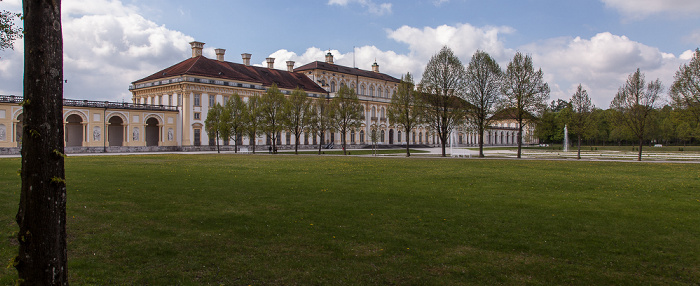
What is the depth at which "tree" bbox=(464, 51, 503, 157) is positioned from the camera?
45.8 metres

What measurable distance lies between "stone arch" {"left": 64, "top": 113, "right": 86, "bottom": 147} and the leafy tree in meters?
19.3

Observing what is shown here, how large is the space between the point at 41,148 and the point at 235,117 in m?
55.1

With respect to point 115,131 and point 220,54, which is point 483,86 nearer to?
point 220,54

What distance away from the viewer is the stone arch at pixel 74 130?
59.3 meters

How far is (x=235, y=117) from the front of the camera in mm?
57875

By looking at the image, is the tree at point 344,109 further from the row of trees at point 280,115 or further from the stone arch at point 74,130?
the stone arch at point 74,130

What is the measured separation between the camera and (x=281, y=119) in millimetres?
53750

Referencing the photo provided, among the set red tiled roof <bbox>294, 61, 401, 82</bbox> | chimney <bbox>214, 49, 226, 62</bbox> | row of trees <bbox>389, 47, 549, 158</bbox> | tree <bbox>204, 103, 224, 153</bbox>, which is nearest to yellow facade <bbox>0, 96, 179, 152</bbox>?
tree <bbox>204, 103, 224, 153</bbox>

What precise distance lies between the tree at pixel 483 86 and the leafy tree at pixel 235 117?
2733 centimetres

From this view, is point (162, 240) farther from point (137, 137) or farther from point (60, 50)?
point (137, 137)

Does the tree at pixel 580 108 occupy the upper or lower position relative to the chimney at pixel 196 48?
lower

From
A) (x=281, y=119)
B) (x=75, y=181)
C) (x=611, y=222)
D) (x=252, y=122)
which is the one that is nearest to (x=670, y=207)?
(x=611, y=222)

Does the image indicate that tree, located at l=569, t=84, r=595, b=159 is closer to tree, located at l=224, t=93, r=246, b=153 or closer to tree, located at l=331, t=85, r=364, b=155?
tree, located at l=331, t=85, r=364, b=155

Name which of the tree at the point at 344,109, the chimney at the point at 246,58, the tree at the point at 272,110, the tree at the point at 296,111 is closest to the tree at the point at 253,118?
the tree at the point at 272,110
